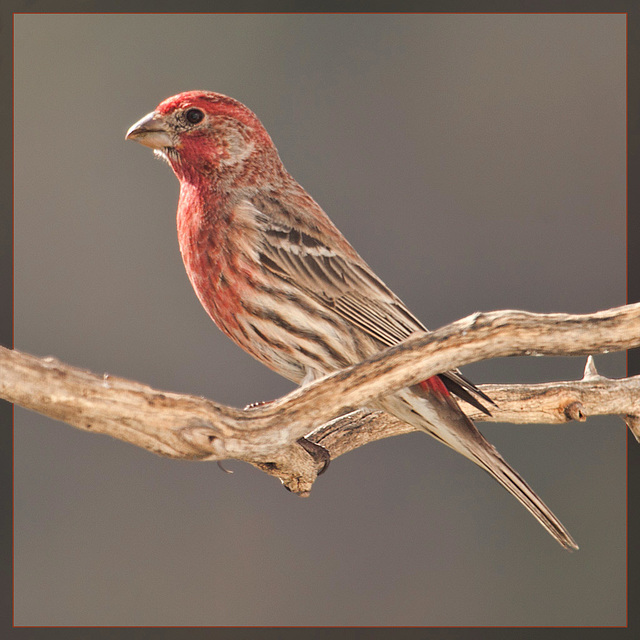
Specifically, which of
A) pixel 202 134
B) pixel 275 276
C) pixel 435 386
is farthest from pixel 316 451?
pixel 202 134

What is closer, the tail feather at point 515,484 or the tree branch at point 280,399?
the tree branch at point 280,399

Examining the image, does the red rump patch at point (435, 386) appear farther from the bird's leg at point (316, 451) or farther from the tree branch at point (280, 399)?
the bird's leg at point (316, 451)

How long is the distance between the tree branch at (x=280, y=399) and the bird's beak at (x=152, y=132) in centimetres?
70

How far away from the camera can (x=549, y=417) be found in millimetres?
2191

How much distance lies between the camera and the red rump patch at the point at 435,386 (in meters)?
1.75

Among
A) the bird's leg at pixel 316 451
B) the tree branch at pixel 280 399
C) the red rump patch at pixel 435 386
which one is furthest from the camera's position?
the bird's leg at pixel 316 451

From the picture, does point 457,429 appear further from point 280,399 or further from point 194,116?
point 194,116

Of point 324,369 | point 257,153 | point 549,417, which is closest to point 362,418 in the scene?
point 324,369

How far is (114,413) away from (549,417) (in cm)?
135

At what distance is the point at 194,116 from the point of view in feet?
6.07

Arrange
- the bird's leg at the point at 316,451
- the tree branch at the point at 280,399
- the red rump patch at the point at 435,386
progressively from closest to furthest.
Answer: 1. the tree branch at the point at 280,399
2. the red rump patch at the point at 435,386
3. the bird's leg at the point at 316,451

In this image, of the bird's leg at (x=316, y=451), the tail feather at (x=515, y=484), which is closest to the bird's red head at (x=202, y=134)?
the bird's leg at (x=316, y=451)

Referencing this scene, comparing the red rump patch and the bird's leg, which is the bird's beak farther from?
the red rump patch

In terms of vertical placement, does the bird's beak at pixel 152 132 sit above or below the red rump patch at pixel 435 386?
above
